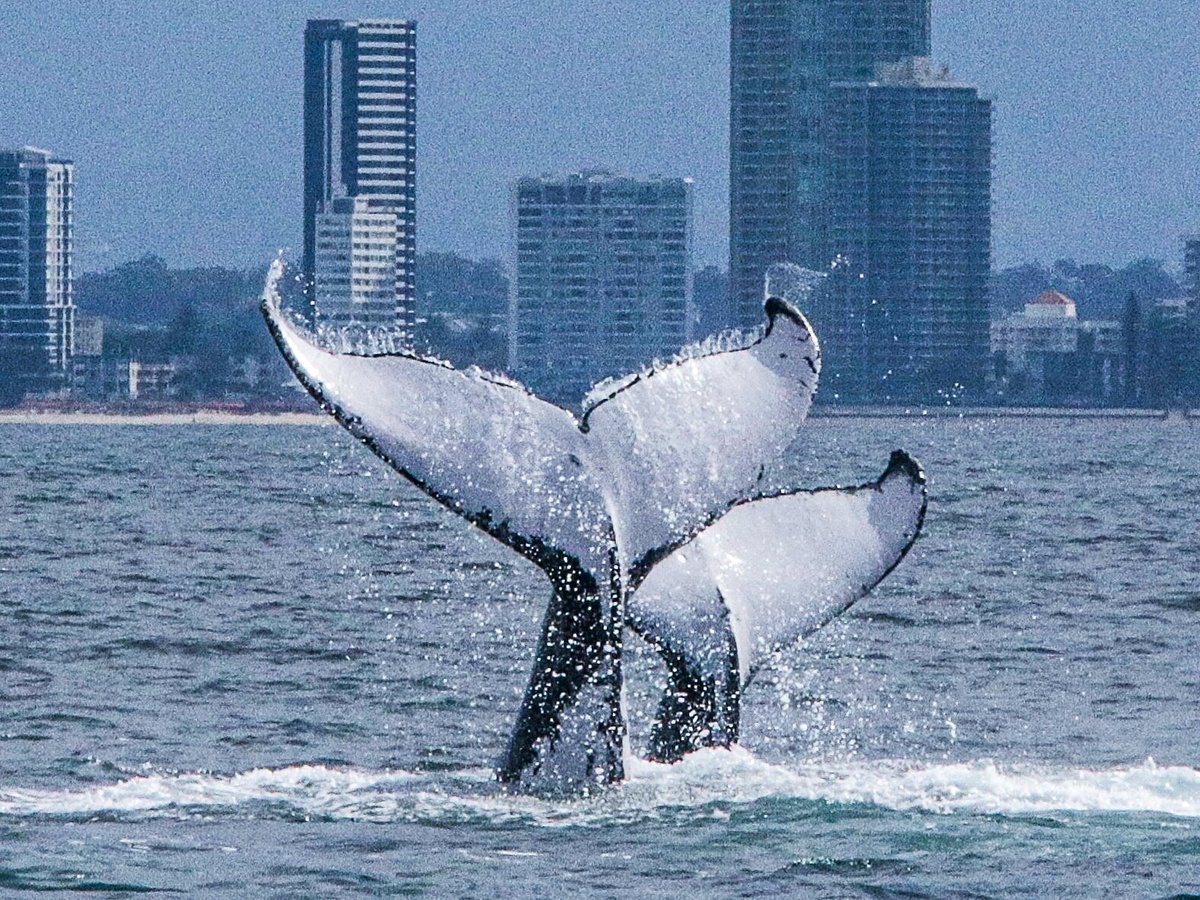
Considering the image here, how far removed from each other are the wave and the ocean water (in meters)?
0.02

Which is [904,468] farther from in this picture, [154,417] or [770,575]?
[154,417]

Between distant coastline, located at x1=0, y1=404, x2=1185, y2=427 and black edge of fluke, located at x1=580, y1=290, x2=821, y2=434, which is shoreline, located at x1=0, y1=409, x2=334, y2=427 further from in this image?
black edge of fluke, located at x1=580, y1=290, x2=821, y2=434

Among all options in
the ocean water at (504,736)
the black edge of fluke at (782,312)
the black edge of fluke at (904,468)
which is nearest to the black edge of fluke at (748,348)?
the black edge of fluke at (782,312)

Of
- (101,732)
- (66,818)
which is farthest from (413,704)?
(66,818)

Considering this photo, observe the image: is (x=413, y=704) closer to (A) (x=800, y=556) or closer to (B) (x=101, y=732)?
(B) (x=101, y=732)

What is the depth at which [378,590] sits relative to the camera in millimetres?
29578

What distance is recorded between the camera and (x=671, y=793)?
12.6 meters

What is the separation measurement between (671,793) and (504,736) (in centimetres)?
465

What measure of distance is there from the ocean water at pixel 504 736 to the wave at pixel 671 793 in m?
0.02

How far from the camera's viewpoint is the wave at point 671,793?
12664 mm

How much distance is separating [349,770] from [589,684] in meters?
4.15

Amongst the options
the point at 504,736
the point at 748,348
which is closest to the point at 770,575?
the point at 748,348

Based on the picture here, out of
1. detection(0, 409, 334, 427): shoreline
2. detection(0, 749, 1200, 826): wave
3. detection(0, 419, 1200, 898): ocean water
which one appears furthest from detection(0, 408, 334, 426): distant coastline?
detection(0, 749, 1200, 826): wave

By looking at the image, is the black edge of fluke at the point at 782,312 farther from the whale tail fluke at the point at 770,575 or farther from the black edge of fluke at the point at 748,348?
the whale tail fluke at the point at 770,575
